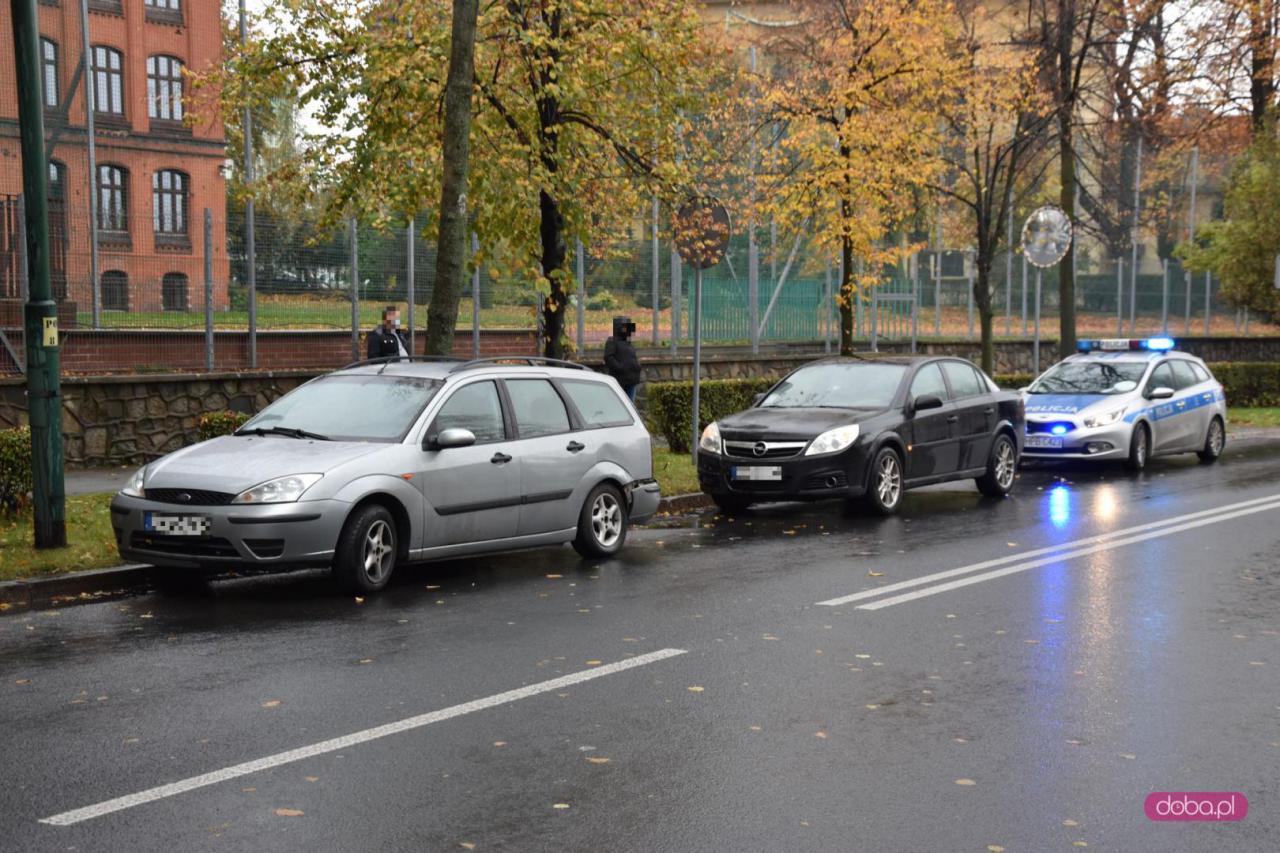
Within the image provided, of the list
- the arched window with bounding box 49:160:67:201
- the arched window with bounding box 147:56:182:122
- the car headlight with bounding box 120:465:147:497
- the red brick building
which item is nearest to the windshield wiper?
the car headlight with bounding box 120:465:147:497

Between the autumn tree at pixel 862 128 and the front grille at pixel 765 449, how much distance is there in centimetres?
885

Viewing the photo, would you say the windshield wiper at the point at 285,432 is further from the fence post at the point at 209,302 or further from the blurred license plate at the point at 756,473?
the fence post at the point at 209,302

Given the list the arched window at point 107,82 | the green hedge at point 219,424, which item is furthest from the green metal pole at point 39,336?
the arched window at point 107,82

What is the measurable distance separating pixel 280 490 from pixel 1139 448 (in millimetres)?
13484

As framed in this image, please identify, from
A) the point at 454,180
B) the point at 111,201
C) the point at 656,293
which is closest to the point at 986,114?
the point at 656,293

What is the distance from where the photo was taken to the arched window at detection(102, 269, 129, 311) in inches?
683

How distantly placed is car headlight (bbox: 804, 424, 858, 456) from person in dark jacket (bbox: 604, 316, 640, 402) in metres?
5.53

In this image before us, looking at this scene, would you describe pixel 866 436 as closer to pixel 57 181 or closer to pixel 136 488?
pixel 136 488

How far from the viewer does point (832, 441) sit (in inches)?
573

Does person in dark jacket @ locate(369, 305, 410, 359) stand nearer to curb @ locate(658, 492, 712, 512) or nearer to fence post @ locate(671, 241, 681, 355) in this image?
curb @ locate(658, 492, 712, 512)

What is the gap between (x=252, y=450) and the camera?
33.7ft

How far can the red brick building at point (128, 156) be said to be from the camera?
57.2 feet

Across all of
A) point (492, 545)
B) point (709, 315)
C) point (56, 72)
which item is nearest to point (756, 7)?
point (709, 315)

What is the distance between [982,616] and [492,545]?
3.55 m
